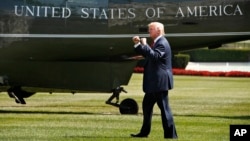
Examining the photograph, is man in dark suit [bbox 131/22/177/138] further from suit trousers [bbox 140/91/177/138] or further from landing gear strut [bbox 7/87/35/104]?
landing gear strut [bbox 7/87/35/104]

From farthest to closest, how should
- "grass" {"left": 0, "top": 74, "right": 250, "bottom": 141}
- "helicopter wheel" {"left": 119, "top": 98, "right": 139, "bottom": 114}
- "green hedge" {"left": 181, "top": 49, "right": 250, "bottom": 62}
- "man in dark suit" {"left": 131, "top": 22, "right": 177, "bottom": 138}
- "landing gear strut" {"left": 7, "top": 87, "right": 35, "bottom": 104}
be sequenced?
"green hedge" {"left": 181, "top": 49, "right": 250, "bottom": 62}, "landing gear strut" {"left": 7, "top": 87, "right": 35, "bottom": 104}, "helicopter wheel" {"left": 119, "top": 98, "right": 139, "bottom": 114}, "grass" {"left": 0, "top": 74, "right": 250, "bottom": 141}, "man in dark suit" {"left": 131, "top": 22, "right": 177, "bottom": 138}

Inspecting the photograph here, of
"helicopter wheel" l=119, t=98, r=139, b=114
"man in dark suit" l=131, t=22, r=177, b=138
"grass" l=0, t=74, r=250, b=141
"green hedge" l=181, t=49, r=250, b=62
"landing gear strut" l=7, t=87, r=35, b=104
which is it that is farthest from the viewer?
"green hedge" l=181, t=49, r=250, b=62

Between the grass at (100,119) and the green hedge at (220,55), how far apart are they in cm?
4401

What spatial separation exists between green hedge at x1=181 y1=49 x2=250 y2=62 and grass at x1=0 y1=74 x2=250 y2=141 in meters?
44.0

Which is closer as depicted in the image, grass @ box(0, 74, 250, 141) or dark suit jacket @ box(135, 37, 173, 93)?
dark suit jacket @ box(135, 37, 173, 93)

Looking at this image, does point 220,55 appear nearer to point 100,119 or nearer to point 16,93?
point 16,93

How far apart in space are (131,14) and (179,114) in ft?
8.70

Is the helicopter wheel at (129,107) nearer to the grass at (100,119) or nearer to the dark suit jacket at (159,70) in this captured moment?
the grass at (100,119)

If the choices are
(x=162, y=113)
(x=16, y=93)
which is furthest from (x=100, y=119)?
(x=162, y=113)

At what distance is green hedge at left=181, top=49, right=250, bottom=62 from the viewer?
74.4 metres

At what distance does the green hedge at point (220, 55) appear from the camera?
7438 cm

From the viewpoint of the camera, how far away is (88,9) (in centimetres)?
2183

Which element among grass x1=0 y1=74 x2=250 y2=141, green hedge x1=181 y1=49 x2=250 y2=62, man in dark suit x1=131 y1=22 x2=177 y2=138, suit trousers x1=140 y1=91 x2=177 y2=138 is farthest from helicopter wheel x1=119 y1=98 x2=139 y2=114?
green hedge x1=181 y1=49 x2=250 y2=62

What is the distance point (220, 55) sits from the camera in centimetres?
7538
